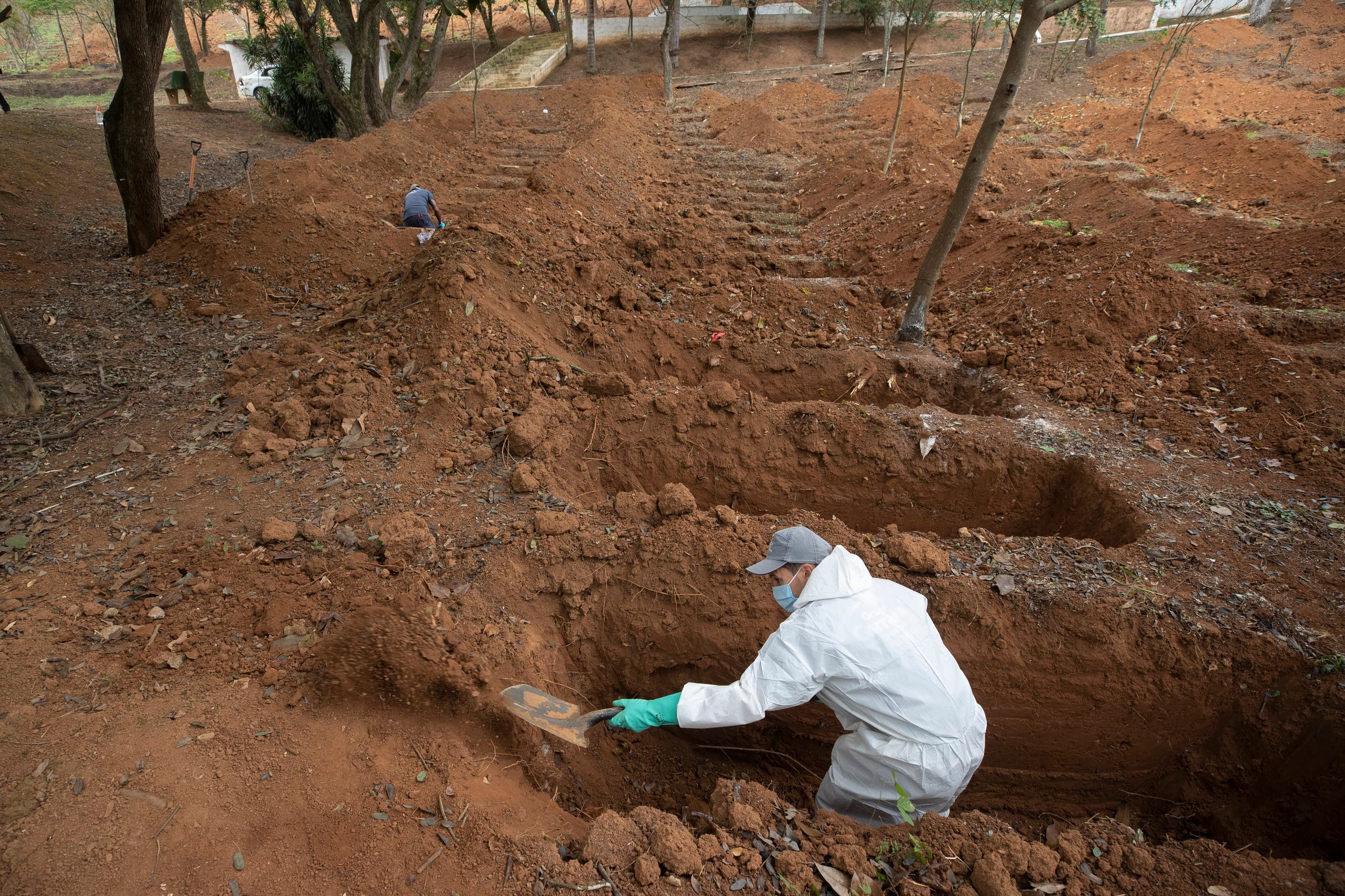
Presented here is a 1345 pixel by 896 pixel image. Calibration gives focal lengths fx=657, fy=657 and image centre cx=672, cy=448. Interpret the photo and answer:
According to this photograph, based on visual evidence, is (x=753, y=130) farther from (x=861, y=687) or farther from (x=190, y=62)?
(x=190, y=62)

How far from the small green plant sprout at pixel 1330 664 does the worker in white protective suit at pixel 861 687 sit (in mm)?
1905

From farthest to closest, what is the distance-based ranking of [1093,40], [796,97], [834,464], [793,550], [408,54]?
[1093,40] < [796,97] < [408,54] < [834,464] < [793,550]

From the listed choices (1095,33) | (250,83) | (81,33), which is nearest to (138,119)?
(250,83)

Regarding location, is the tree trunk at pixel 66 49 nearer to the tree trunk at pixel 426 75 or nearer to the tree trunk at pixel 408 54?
the tree trunk at pixel 426 75

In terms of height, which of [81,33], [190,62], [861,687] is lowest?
[861,687]

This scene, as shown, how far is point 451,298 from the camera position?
5.12 meters

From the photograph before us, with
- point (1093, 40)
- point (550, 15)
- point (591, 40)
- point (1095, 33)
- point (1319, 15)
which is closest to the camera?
point (1095, 33)

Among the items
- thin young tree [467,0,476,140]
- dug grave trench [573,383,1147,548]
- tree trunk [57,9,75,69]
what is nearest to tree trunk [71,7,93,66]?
tree trunk [57,9,75,69]

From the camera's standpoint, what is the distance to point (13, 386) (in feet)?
13.7

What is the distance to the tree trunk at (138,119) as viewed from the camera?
5.90 m

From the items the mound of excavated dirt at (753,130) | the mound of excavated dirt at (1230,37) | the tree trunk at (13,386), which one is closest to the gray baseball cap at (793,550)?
the tree trunk at (13,386)

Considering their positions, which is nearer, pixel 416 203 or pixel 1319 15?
pixel 416 203

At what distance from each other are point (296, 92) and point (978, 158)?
1432 centimetres

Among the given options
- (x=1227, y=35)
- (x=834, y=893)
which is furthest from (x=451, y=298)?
(x=1227, y=35)
